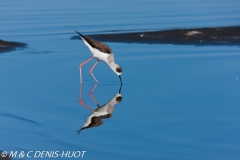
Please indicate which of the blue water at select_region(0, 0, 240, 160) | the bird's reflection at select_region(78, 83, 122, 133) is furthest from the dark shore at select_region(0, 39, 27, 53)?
the bird's reflection at select_region(78, 83, 122, 133)

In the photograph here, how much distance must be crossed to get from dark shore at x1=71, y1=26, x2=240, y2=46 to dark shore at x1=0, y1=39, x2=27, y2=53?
176 cm

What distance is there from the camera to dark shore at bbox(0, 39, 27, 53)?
50.5 ft

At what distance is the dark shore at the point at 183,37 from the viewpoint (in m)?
16.1

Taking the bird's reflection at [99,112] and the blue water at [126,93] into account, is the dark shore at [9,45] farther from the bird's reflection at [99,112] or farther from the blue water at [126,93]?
the bird's reflection at [99,112]

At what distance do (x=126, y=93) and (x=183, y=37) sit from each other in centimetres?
560

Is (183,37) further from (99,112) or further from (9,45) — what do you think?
(99,112)

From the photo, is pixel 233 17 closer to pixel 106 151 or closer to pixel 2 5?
pixel 2 5

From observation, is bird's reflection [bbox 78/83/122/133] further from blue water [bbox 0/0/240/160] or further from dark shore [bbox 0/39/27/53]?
dark shore [bbox 0/39/27/53]

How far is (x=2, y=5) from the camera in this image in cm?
2225

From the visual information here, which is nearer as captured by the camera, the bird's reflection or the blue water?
the blue water

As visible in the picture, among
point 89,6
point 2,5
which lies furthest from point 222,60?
point 2,5

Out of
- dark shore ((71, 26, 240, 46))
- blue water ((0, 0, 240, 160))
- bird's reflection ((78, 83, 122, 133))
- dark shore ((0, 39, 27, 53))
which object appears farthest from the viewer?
dark shore ((71, 26, 240, 46))

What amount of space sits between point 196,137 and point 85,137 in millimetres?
1489

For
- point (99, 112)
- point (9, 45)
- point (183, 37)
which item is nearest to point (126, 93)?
point (99, 112)
